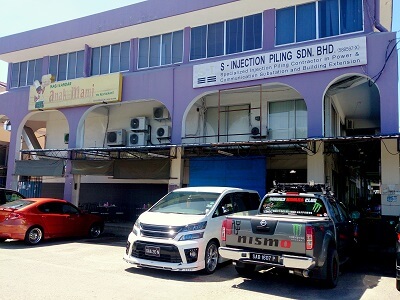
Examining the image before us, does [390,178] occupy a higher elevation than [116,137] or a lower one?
lower

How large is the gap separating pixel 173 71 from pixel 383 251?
9.44 metres

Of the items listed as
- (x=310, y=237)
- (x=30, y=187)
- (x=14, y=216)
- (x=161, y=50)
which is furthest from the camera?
(x=30, y=187)

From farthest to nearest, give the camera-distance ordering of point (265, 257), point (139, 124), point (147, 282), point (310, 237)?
point (139, 124), point (147, 282), point (265, 257), point (310, 237)

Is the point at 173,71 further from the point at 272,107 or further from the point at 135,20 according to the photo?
the point at 272,107

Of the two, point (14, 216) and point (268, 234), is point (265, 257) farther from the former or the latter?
point (14, 216)

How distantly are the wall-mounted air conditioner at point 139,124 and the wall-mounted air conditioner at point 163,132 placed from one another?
0.70 metres

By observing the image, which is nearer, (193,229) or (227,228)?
(227,228)

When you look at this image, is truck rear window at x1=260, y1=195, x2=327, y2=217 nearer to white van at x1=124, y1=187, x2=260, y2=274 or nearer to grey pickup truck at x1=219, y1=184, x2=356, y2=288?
grey pickup truck at x1=219, y1=184, x2=356, y2=288

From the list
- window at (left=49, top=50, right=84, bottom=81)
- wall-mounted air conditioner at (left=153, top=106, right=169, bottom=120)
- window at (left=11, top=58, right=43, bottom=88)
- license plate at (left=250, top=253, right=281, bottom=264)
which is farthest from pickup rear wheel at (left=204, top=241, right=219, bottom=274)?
window at (left=11, top=58, right=43, bottom=88)

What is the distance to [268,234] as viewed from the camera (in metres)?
6.80

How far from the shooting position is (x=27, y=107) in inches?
703

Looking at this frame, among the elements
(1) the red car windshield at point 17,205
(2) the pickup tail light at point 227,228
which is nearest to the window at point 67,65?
(1) the red car windshield at point 17,205

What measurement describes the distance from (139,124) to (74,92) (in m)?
3.21

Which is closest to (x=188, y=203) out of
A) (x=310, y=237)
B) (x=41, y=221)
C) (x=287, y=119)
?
(x=310, y=237)
